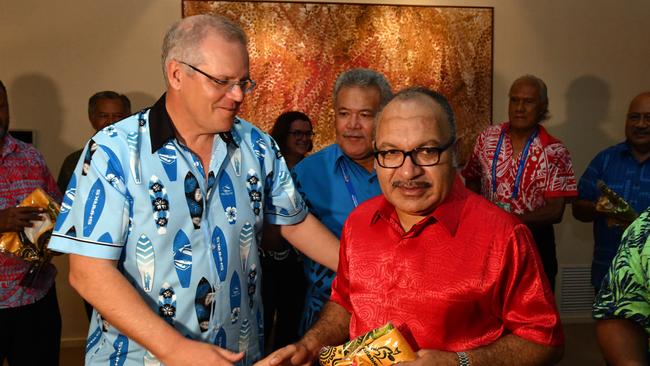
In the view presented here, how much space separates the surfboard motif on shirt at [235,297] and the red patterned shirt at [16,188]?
1.65 meters

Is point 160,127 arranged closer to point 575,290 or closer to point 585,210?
point 585,210

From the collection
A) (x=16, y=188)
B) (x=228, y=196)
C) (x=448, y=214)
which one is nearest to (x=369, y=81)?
(x=228, y=196)

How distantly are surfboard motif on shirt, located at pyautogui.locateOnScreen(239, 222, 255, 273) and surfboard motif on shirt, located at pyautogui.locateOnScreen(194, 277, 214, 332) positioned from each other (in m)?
0.14

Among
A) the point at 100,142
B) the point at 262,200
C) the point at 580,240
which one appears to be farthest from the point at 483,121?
the point at 100,142

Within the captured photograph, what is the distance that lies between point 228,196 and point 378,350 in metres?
0.62

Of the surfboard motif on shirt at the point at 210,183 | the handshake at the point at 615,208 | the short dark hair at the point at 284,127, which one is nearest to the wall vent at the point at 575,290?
the short dark hair at the point at 284,127

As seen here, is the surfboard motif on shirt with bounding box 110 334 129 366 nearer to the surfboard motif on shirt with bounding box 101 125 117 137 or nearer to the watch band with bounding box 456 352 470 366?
the surfboard motif on shirt with bounding box 101 125 117 137

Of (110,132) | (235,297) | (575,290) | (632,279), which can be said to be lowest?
(575,290)

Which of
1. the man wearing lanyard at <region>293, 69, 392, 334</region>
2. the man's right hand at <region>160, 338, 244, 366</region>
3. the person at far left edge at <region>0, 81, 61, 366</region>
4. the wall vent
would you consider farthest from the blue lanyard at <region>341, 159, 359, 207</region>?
the wall vent

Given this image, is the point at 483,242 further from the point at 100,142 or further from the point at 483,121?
the point at 483,121

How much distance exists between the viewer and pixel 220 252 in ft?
5.85

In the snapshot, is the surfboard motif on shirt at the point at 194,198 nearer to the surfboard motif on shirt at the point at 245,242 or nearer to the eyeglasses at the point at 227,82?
the surfboard motif on shirt at the point at 245,242

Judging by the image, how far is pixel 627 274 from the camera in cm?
159

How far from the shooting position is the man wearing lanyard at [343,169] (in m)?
2.41
